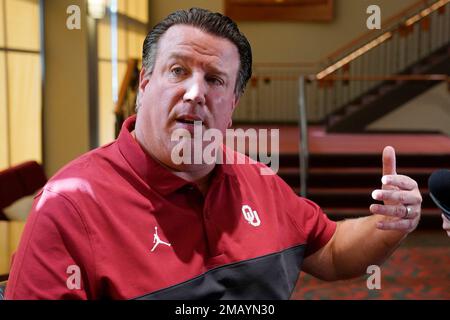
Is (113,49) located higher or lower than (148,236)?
higher

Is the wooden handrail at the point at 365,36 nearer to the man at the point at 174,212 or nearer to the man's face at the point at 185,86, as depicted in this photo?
the man at the point at 174,212

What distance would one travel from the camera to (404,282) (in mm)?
4105

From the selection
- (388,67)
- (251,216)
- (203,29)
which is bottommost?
(251,216)

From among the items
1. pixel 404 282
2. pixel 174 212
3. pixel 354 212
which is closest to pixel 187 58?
pixel 174 212

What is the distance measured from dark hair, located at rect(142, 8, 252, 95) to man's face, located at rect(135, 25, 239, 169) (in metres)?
0.01

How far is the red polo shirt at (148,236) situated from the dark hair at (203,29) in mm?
192

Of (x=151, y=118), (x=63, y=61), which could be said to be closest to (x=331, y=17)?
(x=63, y=61)

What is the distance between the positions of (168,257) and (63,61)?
15.8 ft

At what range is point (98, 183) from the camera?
1151 mm

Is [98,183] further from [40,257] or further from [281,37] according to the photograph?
[281,37]

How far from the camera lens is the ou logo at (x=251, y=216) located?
135 centimetres

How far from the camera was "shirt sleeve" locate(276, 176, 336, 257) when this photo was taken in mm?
1497

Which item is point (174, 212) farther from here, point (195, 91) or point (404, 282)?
point (404, 282)

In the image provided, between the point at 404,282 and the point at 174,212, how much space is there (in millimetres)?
3316
